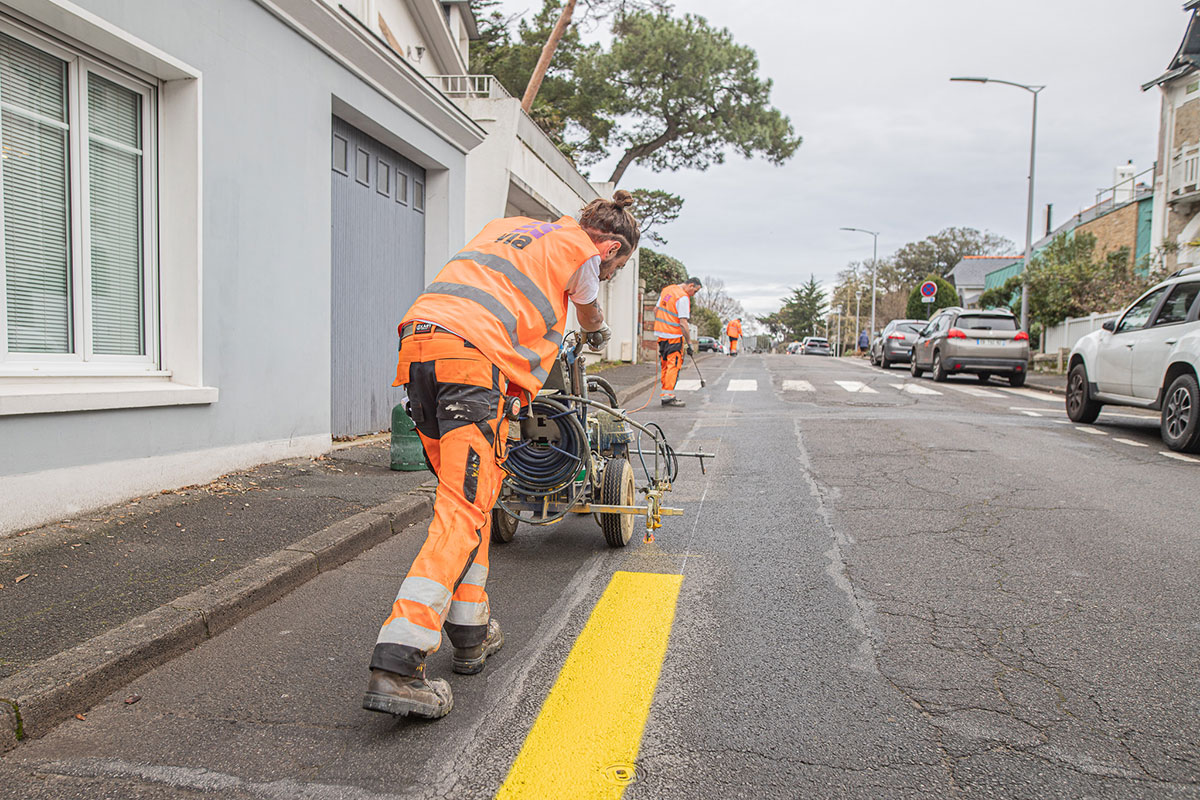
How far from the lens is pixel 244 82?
21.0 feet

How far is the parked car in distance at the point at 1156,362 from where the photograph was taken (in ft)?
28.7

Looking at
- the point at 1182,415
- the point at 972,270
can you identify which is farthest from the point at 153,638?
the point at 972,270

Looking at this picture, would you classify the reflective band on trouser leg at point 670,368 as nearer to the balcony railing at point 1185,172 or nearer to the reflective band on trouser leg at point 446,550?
the reflective band on trouser leg at point 446,550

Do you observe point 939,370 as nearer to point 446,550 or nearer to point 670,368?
point 670,368

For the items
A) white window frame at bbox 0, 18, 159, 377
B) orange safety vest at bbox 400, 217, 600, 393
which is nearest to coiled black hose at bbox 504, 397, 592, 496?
orange safety vest at bbox 400, 217, 600, 393

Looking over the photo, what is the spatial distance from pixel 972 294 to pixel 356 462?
66.1 m

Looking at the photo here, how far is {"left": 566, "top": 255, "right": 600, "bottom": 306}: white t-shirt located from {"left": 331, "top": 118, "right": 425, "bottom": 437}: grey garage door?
5.51m

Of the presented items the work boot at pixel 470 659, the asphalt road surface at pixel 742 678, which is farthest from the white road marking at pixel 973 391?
the work boot at pixel 470 659

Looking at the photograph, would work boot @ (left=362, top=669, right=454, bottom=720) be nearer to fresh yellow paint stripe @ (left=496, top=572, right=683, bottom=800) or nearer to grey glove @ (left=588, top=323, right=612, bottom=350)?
fresh yellow paint stripe @ (left=496, top=572, right=683, bottom=800)

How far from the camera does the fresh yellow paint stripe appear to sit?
2.42 m

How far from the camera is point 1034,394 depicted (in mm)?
16609

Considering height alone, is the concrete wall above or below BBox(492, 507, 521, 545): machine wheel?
above

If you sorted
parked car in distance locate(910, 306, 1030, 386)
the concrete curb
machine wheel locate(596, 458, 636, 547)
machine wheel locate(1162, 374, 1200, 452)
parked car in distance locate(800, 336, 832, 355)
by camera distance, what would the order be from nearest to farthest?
the concrete curb
machine wheel locate(596, 458, 636, 547)
machine wheel locate(1162, 374, 1200, 452)
parked car in distance locate(910, 306, 1030, 386)
parked car in distance locate(800, 336, 832, 355)

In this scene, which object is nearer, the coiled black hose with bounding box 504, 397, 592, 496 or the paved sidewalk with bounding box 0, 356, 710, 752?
the paved sidewalk with bounding box 0, 356, 710, 752
